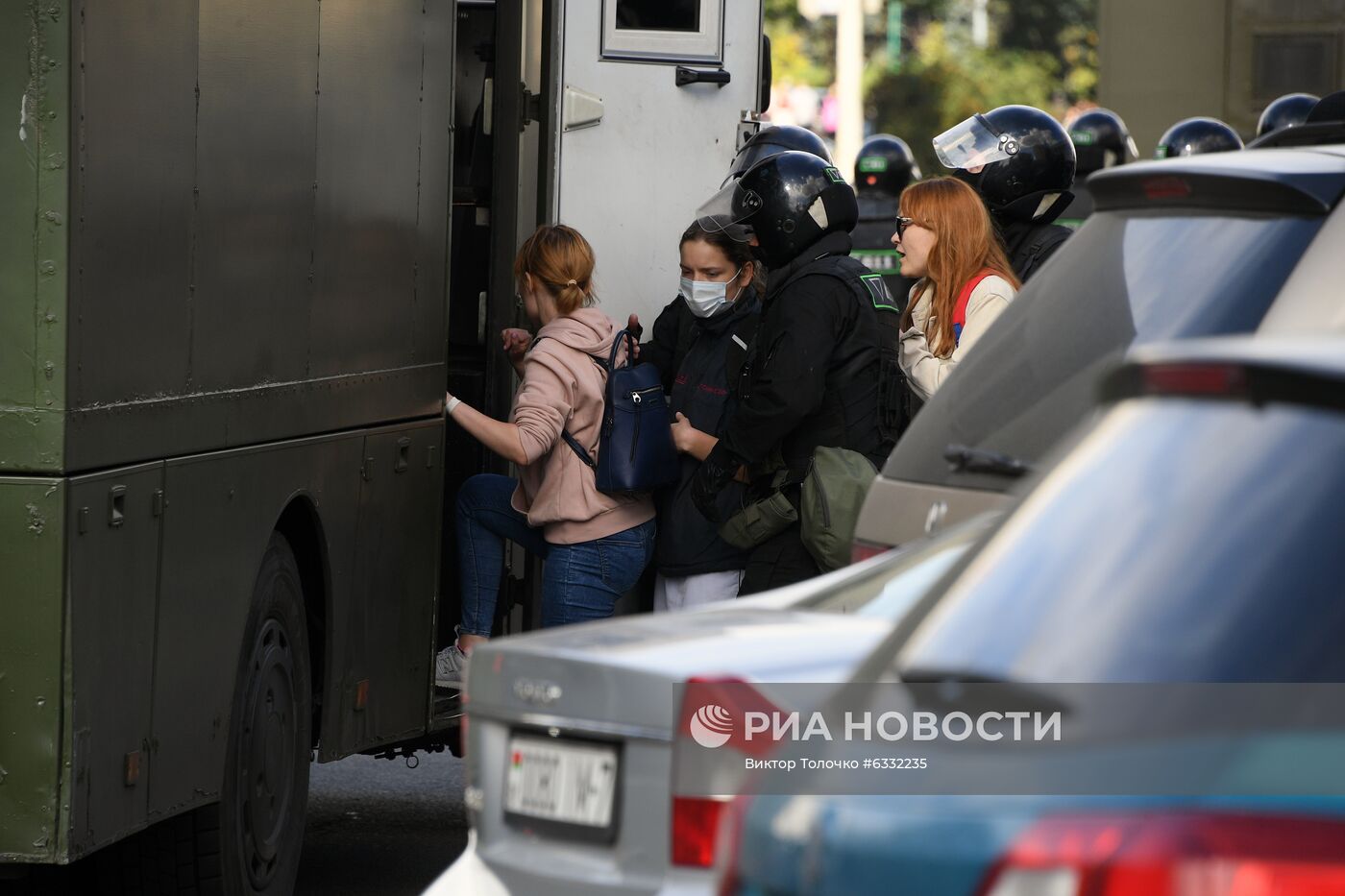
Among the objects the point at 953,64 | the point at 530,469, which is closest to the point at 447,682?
the point at 530,469

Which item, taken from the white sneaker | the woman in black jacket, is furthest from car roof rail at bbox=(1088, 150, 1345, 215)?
the white sneaker

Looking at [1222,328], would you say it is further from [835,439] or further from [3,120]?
[835,439]

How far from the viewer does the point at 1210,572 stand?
2393mm

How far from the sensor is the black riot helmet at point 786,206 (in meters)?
7.49

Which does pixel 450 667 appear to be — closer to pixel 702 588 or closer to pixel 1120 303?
pixel 702 588

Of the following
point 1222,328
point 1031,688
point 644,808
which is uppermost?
point 1222,328

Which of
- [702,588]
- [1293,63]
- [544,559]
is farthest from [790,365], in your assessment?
[1293,63]

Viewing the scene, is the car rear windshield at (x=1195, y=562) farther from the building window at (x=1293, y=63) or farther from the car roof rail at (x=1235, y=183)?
the building window at (x=1293, y=63)

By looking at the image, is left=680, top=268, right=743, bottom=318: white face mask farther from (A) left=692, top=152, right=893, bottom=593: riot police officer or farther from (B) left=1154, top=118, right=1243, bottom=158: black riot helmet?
(B) left=1154, top=118, right=1243, bottom=158: black riot helmet

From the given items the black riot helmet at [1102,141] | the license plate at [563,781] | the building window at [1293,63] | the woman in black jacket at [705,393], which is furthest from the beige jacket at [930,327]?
the building window at [1293,63]

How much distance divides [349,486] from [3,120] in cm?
216

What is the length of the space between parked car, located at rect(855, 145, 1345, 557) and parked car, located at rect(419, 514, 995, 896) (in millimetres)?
970

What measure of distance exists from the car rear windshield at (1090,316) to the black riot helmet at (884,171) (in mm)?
15541

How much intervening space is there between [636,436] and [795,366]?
0.74 meters
